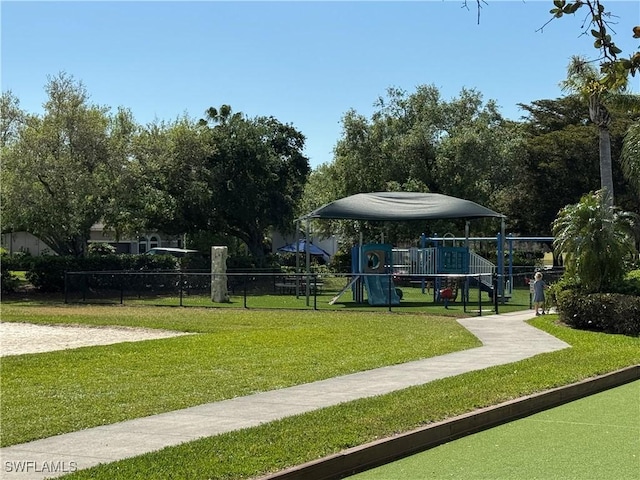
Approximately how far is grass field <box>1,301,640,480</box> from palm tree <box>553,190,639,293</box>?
1.57 meters

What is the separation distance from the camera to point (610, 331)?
19.5m

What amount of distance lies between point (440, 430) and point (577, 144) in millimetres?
44863

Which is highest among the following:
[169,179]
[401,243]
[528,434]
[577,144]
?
[577,144]

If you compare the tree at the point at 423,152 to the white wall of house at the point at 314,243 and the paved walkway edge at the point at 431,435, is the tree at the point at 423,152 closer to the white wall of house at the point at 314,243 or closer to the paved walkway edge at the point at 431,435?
the white wall of house at the point at 314,243

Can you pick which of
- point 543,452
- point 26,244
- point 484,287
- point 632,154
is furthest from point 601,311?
point 26,244

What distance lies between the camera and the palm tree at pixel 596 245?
67.7ft

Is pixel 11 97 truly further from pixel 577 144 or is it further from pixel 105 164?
pixel 577 144

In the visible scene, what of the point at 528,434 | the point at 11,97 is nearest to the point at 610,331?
the point at 528,434

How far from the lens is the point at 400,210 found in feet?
99.8

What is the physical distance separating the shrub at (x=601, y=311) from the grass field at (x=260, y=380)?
2.26 ft

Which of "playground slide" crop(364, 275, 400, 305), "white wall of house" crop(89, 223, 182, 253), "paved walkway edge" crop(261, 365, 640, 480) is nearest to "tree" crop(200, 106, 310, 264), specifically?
"playground slide" crop(364, 275, 400, 305)

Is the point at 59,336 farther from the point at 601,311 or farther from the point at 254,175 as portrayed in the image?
the point at 254,175

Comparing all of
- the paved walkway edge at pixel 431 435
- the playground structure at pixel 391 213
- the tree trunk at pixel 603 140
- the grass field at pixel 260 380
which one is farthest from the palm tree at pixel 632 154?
the paved walkway edge at pixel 431 435

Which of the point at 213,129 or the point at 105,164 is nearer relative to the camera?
the point at 105,164
